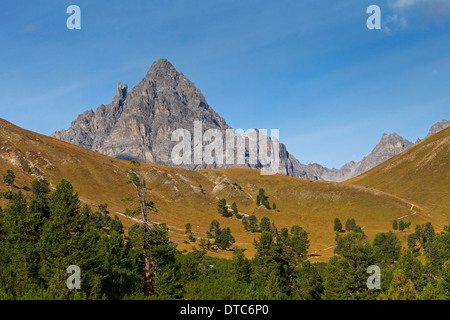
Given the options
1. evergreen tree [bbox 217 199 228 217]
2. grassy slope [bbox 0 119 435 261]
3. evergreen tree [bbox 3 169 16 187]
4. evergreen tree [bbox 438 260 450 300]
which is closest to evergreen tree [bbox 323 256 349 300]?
evergreen tree [bbox 438 260 450 300]

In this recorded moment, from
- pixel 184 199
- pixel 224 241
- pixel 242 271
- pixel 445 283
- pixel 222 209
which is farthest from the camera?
pixel 184 199

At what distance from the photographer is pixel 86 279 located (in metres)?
29.2

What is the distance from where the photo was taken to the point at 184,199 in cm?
17562

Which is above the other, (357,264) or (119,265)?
(119,265)

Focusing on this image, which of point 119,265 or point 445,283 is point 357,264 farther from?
point 119,265

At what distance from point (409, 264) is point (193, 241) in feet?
234

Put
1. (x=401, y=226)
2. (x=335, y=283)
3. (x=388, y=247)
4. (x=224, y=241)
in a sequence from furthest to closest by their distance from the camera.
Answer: (x=401, y=226) → (x=224, y=241) → (x=388, y=247) → (x=335, y=283)

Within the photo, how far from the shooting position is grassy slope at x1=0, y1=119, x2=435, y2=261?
138 meters

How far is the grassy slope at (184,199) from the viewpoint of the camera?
138 m

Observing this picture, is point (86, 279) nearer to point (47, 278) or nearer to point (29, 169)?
point (47, 278)

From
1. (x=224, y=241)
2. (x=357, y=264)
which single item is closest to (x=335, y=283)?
(x=357, y=264)

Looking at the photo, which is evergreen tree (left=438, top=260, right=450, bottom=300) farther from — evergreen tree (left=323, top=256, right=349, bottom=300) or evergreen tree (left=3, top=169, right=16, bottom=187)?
evergreen tree (left=3, top=169, right=16, bottom=187)

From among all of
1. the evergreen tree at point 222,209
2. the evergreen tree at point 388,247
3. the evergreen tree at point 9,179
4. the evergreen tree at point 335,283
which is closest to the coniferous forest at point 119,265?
the evergreen tree at point 335,283
